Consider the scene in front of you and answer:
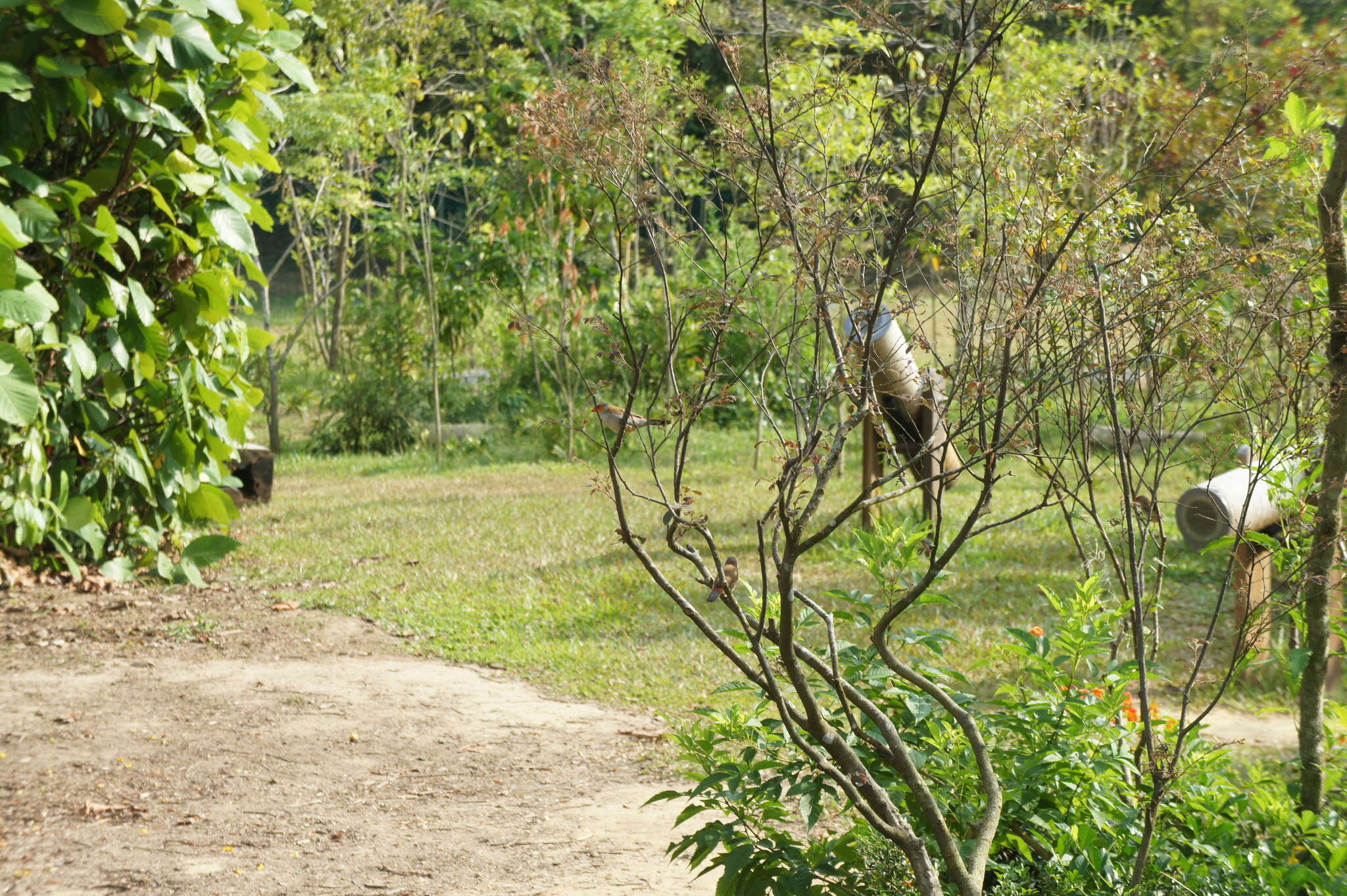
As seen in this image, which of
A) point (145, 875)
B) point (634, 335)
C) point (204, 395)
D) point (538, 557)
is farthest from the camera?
point (634, 335)

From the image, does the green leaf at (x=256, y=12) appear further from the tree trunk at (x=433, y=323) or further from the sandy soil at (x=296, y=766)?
the tree trunk at (x=433, y=323)

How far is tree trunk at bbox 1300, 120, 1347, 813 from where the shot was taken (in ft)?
7.98

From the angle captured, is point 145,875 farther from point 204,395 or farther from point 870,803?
point 204,395

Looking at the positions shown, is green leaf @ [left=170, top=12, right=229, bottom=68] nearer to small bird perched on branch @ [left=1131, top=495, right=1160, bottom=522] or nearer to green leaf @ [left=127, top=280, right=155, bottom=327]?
green leaf @ [left=127, top=280, right=155, bottom=327]

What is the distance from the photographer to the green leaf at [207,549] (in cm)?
575

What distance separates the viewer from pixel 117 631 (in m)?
5.10

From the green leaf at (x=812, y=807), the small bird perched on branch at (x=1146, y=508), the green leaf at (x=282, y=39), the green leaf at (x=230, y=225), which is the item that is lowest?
the green leaf at (x=812, y=807)

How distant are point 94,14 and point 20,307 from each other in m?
1.15

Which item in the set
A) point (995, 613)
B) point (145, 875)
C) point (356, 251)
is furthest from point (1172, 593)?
point (356, 251)

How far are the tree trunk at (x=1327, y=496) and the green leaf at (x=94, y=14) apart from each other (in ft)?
13.4

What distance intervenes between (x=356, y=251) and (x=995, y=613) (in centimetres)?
1208

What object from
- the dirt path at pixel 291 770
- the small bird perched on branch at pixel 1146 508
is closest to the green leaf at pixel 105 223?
the dirt path at pixel 291 770

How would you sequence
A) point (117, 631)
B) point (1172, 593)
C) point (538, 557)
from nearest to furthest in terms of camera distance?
point (117, 631) → point (1172, 593) → point (538, 557)

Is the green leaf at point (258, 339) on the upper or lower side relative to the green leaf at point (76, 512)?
upper
